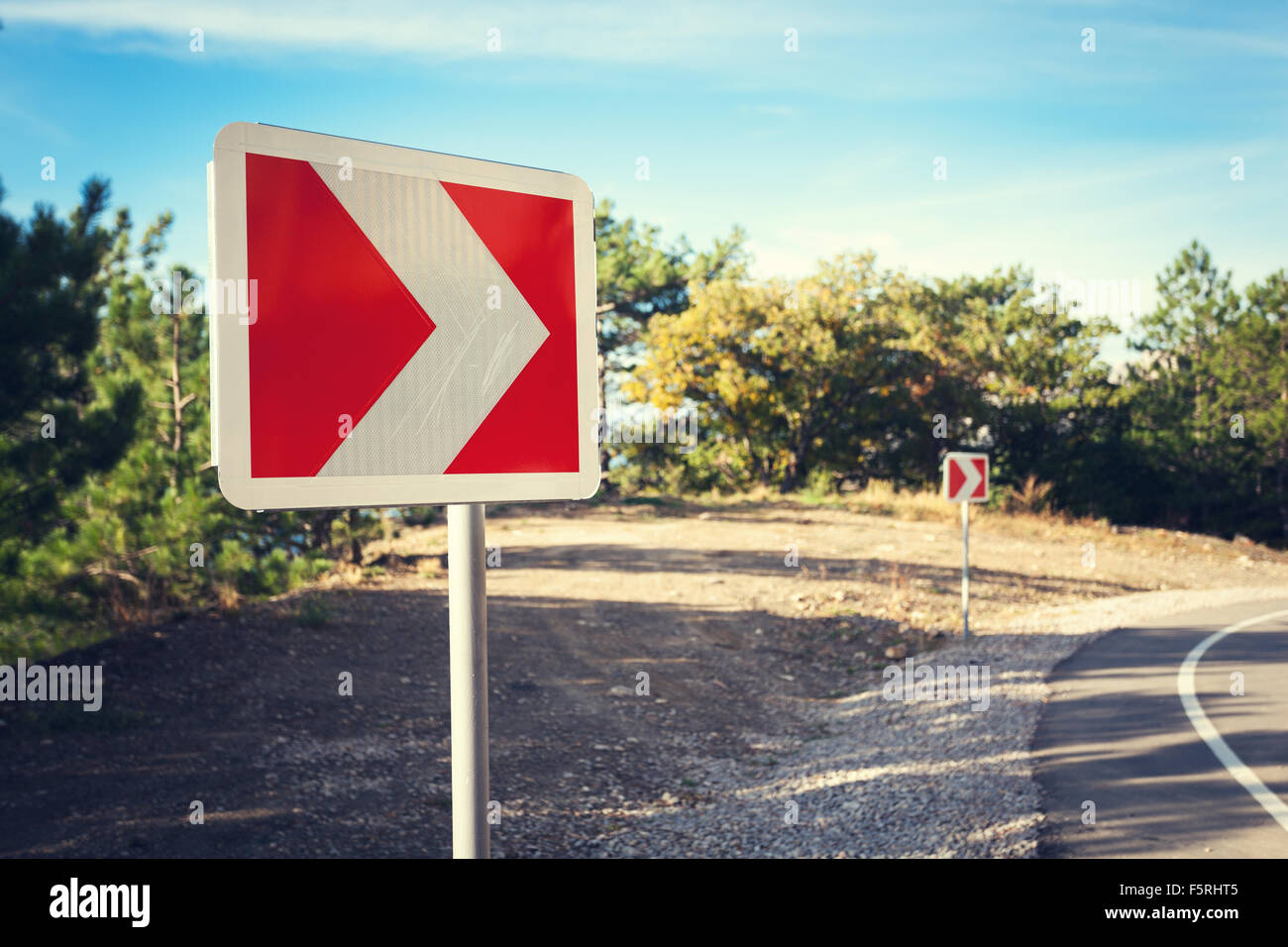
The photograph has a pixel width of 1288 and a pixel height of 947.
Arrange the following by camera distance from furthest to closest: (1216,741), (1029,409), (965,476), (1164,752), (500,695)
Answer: (1029,409), (965,476), (500,695), (1216,741), (1164,752)

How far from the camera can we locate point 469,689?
1395 millimetres

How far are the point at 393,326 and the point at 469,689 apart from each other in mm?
585

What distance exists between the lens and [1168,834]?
4.94 meters

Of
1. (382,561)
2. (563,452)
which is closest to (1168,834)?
(563,452)

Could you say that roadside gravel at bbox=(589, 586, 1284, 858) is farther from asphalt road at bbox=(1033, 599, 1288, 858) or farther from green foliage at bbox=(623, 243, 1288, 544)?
green foliage at bbox=(623, 243, 1288, 544)

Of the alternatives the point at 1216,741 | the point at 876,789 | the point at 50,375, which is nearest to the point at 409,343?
the point at 876,789

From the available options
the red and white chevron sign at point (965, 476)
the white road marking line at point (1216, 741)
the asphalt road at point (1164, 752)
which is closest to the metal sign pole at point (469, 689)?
the asphalt road at point (1164, 752)

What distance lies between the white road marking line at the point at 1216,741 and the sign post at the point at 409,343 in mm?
5481

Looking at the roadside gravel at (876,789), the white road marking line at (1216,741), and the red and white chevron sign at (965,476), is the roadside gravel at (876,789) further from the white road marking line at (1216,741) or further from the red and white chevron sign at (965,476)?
the red and white chevron sign at (965,476)

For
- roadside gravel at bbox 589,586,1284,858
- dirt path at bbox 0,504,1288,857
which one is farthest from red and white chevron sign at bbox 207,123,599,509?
dirt path at bbox 0,504,1288,857

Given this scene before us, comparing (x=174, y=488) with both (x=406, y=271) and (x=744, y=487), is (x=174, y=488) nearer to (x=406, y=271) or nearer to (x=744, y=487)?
(x=406, y=271)

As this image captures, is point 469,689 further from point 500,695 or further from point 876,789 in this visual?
point 500,695

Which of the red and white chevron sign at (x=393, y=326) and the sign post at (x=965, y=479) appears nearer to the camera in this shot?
the red and white chevron sign at (x=393, y=326)

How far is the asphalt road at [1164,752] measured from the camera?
4.91 m
